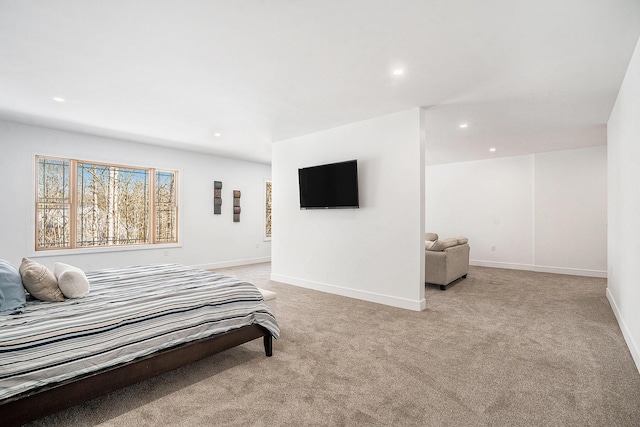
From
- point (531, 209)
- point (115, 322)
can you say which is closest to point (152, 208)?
point (115, 322)

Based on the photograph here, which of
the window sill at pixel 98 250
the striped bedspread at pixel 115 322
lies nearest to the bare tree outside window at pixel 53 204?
the window sill at pixel 98 250

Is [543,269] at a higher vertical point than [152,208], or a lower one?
lower

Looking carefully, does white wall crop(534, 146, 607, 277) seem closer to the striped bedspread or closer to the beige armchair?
the beige armchair

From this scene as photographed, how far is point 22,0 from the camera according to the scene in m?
2.06

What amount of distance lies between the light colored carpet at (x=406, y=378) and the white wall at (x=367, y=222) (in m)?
0.62

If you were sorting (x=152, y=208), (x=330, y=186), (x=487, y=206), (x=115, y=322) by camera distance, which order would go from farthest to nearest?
(x=487, y=206), (x=152, y=208), (x=330, y=186), (x=115, y=322)

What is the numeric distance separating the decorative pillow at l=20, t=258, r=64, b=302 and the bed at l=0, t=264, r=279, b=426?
0.07 metres

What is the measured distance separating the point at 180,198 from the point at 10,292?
15.1 ft

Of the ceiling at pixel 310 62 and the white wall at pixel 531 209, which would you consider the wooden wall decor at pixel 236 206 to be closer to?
the ceiling at pixel 310 62

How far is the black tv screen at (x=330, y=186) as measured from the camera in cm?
462

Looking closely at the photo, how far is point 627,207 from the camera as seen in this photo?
2.98 m

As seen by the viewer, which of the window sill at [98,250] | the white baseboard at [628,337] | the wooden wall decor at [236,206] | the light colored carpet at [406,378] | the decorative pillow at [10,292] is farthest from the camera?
the wooden wall decor at [236,206]

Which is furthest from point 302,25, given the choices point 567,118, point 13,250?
point 13,250

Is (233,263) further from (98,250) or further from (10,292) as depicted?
(10,292)
